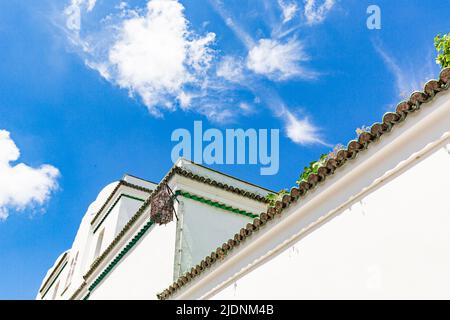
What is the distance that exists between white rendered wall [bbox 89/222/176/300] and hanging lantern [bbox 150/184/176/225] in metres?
0.24

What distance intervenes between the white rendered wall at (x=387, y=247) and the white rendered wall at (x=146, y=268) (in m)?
4.25

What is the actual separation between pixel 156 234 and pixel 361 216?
6.38 meters

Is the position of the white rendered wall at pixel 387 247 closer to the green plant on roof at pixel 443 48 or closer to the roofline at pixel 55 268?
the green plant on roof at pixel 443 48

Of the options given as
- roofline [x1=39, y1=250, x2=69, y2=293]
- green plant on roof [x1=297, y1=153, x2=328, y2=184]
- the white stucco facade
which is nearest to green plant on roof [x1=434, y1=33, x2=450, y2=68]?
Result: green plant on roof [x1=297, y1=153, x2=328, y2=184]

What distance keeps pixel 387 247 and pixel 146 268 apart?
693cm

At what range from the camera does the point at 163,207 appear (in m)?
9.02

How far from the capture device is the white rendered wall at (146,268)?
862 cm

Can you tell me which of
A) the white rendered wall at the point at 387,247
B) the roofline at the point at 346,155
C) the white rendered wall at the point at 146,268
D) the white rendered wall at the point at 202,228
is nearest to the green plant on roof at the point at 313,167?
the roofline at the point at 346,155

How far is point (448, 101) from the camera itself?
140 inches

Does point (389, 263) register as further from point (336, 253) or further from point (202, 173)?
point (202, 173)

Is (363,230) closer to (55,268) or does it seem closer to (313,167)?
(313,167)

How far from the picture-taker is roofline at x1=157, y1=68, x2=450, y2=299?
3.68 metres

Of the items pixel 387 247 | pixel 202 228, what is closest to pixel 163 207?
pixel 202 228
